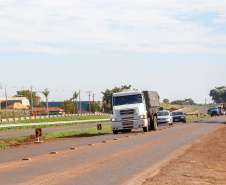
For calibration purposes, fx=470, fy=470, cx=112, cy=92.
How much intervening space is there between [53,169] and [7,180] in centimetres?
207

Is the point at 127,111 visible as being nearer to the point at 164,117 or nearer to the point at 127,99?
the point at 127,99

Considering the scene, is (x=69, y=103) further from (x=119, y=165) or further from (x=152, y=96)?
(x=119, y=165)

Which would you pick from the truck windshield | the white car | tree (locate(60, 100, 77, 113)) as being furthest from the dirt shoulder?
tree (locate(60, 100, 77, 113))

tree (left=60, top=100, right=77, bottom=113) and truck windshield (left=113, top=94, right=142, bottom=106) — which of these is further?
tree (left=60, top=100, right=77, bottom=113)

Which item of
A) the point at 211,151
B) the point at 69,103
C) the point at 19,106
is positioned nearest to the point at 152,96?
the point at 211,151

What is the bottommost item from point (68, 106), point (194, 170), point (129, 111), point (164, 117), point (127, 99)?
point (194, 170)

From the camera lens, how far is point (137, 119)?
1304 inches

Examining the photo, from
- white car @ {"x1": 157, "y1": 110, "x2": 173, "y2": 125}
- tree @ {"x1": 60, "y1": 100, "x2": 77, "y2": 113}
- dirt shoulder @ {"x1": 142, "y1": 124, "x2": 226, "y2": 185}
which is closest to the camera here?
dirt shoulder @ {"x1": 142, "y1": 124, "x2": 226, "y2": 185}

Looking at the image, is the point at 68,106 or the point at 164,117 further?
the point at 68,106

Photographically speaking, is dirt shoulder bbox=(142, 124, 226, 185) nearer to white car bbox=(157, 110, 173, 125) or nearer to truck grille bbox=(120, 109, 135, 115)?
truck grille bbox=(120, 109, 135, 115)

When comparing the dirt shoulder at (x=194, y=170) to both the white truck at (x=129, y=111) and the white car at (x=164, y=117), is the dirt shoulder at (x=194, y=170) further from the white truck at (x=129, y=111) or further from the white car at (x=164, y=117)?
the white car at (x=164, y=117)

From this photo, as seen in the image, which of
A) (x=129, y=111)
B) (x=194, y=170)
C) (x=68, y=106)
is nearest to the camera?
(x=194, y=170)

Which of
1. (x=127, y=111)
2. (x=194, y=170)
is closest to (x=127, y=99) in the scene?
(x=127, y=111)

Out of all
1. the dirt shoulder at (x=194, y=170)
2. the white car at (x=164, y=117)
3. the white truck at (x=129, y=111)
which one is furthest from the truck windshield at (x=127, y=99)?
the dirt shoulder at (x=194, y=170)
